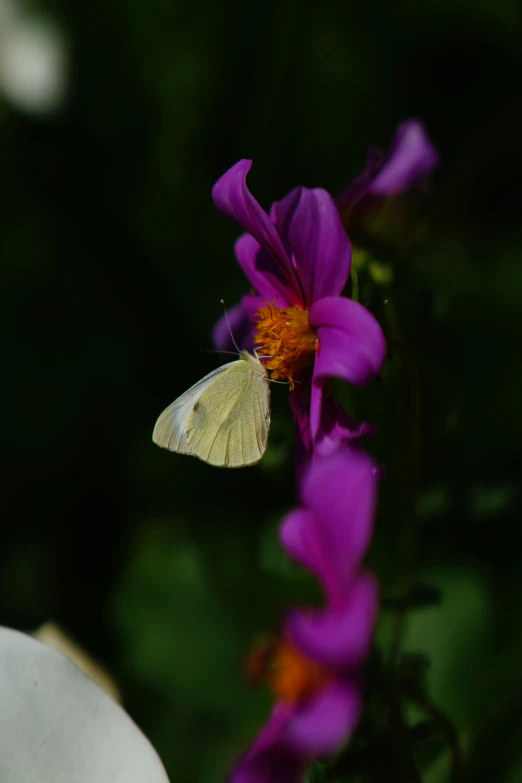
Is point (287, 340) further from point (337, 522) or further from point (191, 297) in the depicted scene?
point (191, 297)

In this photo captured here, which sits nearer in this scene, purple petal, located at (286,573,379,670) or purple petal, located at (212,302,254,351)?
purple petal, located at (286,573,379,670)

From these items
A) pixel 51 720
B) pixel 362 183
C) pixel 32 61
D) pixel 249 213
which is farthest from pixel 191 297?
pixel 51 720

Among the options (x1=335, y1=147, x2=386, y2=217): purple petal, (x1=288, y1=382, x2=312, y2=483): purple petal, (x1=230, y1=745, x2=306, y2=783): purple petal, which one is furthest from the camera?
(x1=335, y1=147, x2=386, y2=217): purple petal

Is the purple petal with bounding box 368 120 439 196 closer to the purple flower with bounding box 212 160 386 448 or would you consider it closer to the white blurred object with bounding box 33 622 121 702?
the purple flower with bounding box 212 160 386 448

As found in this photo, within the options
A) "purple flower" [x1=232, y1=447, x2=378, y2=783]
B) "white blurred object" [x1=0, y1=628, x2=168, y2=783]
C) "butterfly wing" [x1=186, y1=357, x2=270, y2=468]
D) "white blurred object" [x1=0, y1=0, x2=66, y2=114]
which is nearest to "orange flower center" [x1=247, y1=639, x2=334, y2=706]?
"purple flower" [x1=232, y1=447, x2=378, y2=783]

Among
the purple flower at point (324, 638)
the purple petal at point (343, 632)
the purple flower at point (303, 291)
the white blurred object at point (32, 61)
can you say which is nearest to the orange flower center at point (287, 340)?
the purple flower at point (303, 291)
